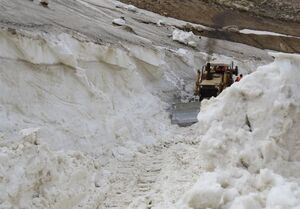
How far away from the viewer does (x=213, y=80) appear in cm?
1466

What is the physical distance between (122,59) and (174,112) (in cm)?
189

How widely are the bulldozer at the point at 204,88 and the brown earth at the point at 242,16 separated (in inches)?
283

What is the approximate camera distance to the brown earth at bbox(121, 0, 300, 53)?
75.8 ft

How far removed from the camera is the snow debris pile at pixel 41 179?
7.36m

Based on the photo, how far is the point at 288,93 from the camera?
8.06 metres

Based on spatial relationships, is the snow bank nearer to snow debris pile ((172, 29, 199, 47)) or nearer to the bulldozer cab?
the bulldozer cab

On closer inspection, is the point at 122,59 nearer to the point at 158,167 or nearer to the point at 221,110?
the point at 158,167

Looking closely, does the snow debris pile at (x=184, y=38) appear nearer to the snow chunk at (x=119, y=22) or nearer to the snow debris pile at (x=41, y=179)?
the snow chunk at (x=119, y=22)

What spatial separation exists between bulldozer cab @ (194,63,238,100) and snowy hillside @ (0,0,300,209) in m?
0.74

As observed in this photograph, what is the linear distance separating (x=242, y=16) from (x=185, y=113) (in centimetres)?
1546

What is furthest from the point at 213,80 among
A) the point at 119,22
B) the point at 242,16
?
the point at 242,16

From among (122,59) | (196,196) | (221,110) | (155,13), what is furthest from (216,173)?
(155,13)

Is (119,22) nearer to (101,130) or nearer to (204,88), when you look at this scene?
(204,88)

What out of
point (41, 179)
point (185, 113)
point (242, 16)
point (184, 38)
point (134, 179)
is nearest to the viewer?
point (41, 179)
